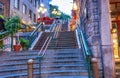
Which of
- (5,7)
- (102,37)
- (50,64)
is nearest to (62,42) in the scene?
(50,64)

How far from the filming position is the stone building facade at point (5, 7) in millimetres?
27066

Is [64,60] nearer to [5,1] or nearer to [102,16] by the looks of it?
[102,16]

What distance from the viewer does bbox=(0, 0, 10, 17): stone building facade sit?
27066 mm

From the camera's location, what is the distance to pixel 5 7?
2831cm

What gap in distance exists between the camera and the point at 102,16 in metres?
11.9

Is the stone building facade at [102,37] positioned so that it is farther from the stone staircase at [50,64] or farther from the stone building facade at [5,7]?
the stone building facade at [5,7]

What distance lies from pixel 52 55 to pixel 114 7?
17.9 feet

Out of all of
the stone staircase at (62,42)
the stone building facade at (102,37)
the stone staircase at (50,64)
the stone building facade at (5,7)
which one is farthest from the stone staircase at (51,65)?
the stone building facade at (5,7)

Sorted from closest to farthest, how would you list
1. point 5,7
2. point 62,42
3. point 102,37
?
1. point 102,37
2. point 62,42
3. point 5,7

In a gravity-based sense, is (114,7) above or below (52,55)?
above

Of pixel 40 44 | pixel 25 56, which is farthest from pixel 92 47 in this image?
pixel 40 44

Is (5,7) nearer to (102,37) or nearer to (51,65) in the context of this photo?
(51,65)

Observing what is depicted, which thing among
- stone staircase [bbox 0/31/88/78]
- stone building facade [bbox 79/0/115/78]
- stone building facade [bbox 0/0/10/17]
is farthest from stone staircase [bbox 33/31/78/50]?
stone building facade [bbox 0/0/10/17]

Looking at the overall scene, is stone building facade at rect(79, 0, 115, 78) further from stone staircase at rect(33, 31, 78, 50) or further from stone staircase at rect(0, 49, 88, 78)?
stone staircase at rect(33, 31, 78, 50)
